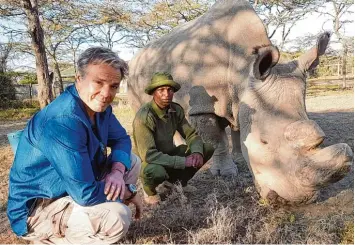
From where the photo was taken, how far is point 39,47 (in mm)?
7785

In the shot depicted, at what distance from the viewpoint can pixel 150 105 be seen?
13.1 feet

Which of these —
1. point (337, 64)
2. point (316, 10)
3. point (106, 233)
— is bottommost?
point (106, 233)

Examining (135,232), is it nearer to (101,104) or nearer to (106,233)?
(106,233)

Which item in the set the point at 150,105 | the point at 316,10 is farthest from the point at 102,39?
the point at 150,105

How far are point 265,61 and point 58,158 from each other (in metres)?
2.22

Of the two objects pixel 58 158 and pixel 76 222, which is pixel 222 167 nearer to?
pixel 76 222

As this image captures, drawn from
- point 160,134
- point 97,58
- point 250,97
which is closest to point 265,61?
point 250,97

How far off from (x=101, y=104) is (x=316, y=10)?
22.0 m

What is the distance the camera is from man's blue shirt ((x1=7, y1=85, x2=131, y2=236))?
2307 mm

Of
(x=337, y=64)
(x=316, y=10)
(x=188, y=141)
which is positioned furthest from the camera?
(x=337, y=64)

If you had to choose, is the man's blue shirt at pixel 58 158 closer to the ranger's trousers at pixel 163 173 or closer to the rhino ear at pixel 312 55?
the ranger's trousers at pixel 163 173

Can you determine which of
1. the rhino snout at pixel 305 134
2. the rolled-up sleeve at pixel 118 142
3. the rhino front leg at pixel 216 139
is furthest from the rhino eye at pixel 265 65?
the rolled-up sleeve at pixel 118 142

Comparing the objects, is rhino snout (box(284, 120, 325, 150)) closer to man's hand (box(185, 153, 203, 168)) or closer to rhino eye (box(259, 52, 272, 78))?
rhino eye (box(259, 52, 272, 78))

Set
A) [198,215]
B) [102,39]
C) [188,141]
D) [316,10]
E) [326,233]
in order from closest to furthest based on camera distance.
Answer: [326,233] → [198,215] → [188,141] → [316,10] → [102,39]
